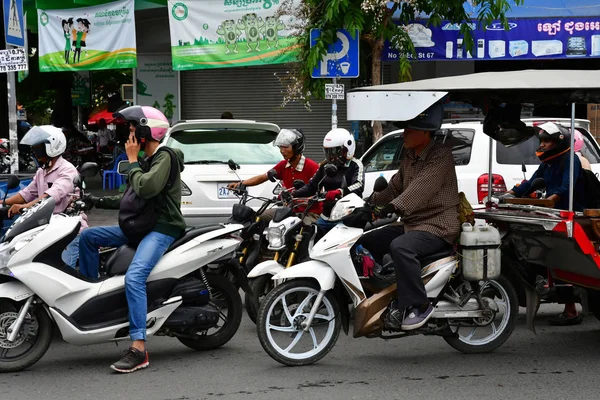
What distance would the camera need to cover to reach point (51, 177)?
23.7 ft

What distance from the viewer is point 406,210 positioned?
630 cm

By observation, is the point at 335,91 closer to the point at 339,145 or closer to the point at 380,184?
the point at 339,145

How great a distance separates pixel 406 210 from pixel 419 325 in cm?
80

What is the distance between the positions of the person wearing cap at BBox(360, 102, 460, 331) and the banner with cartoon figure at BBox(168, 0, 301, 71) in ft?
33.5

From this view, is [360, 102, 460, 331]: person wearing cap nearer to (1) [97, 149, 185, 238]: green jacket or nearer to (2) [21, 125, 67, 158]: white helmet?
(1) [97, 149, 185, 238]: green jacket

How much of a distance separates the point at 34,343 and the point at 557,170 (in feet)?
14.4

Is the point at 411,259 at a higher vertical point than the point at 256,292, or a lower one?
higher

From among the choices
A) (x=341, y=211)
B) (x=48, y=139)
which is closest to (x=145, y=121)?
(x=48, y=139)

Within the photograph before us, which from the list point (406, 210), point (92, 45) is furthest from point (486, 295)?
point (92, 45)

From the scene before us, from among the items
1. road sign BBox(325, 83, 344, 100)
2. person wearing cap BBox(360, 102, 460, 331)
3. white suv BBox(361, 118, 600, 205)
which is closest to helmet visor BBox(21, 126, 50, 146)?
person wearing cap BBox(360, 102, 460, 331)

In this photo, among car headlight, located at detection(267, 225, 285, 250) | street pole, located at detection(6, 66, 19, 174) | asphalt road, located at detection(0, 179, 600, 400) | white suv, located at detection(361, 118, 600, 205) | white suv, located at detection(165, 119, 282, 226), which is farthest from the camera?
street pole, located at detection(6, 66, 19, 174)

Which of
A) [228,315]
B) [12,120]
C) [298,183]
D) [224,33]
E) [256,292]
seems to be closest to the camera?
[228,315]

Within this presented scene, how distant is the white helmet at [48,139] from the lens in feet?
23.1

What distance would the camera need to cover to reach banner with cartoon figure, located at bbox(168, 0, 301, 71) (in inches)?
655
